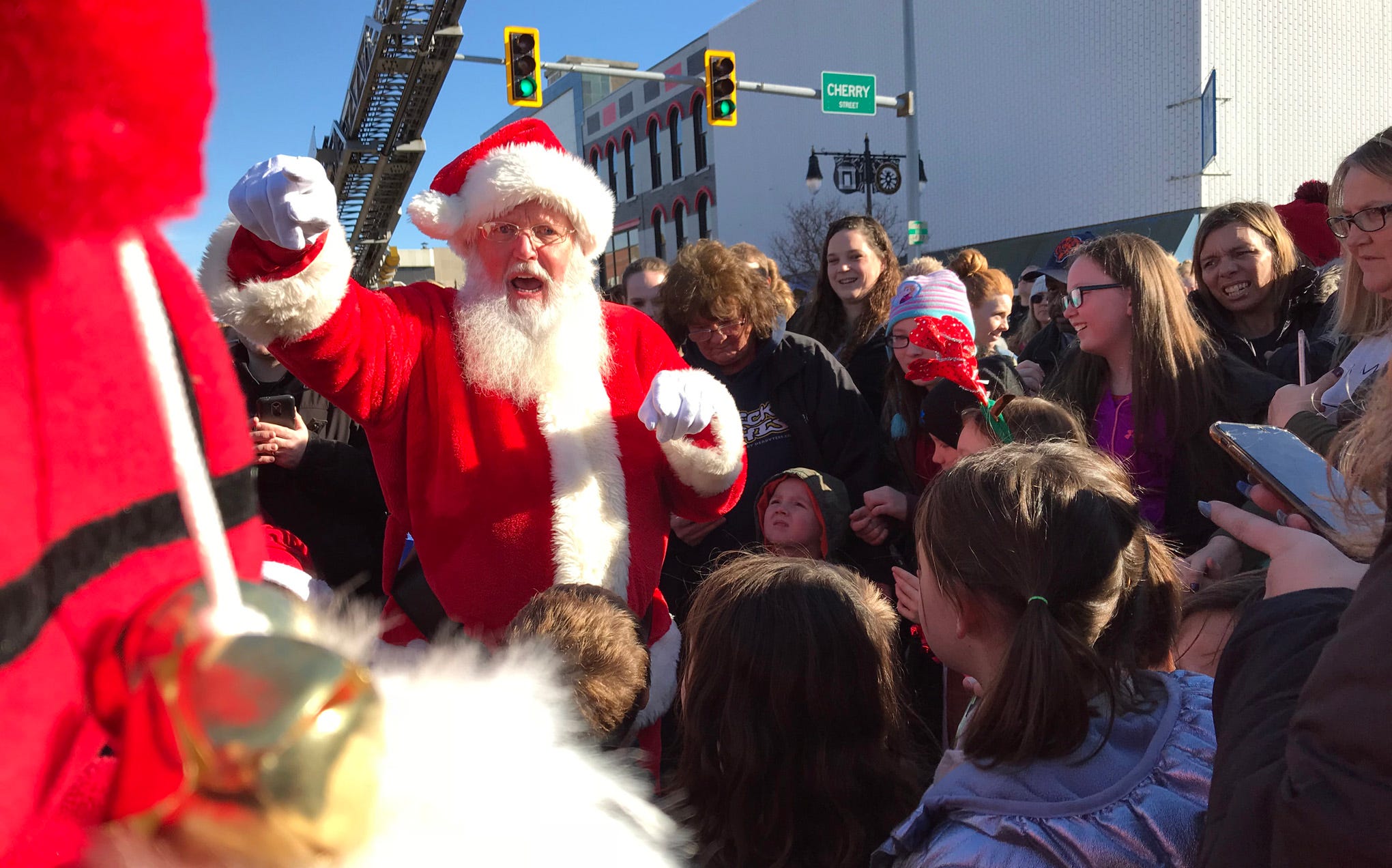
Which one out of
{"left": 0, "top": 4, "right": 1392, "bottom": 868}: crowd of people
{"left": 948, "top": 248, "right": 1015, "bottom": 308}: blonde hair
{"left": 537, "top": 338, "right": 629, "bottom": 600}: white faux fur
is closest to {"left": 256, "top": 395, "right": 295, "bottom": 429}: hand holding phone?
{"left": 0, "top": 4, "right": 1392, "bottom": 868}: crowd of people

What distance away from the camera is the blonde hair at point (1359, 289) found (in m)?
2.20

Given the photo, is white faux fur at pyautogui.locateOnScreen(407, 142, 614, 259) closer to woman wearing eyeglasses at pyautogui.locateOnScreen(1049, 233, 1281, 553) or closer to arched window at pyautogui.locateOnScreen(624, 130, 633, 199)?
woman wearing eyeglasses at pyautogui.locateOnScreen(1049, 233, 1281, 553)

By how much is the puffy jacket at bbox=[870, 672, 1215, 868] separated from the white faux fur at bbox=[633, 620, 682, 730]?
89cm

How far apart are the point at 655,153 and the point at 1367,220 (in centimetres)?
3125

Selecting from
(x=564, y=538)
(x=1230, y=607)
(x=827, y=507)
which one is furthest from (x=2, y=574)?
(x=827, y=507)

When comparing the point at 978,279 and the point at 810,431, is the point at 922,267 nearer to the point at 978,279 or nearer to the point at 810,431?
the point at 978,279

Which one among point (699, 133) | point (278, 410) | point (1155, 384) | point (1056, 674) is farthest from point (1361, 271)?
point (699, 133)

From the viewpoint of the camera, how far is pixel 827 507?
2887 mm

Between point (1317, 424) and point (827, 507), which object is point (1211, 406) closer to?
point (1317, 424)

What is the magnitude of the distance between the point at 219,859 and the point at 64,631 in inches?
7.7

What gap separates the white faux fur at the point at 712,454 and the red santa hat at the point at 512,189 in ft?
1.79

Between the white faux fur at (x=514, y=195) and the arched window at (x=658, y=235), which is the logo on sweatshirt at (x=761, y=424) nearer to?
the white faux fur at (x=514, y=195)

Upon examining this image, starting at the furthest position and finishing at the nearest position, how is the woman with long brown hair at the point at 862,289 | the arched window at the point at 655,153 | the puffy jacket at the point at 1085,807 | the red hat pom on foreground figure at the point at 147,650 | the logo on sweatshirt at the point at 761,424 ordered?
the arched window at the point at 655,153 → the woman with long brown hair at the point at 862,289 → the logo on sweatshirt at the point at 761,424 → the puffy jacket at the point at 1085,807 → the red hat pom on foreground figure at the point at 147,650

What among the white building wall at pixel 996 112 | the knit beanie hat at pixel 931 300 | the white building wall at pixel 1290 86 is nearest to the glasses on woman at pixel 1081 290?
the knit beanie hat at pixel 931 300
